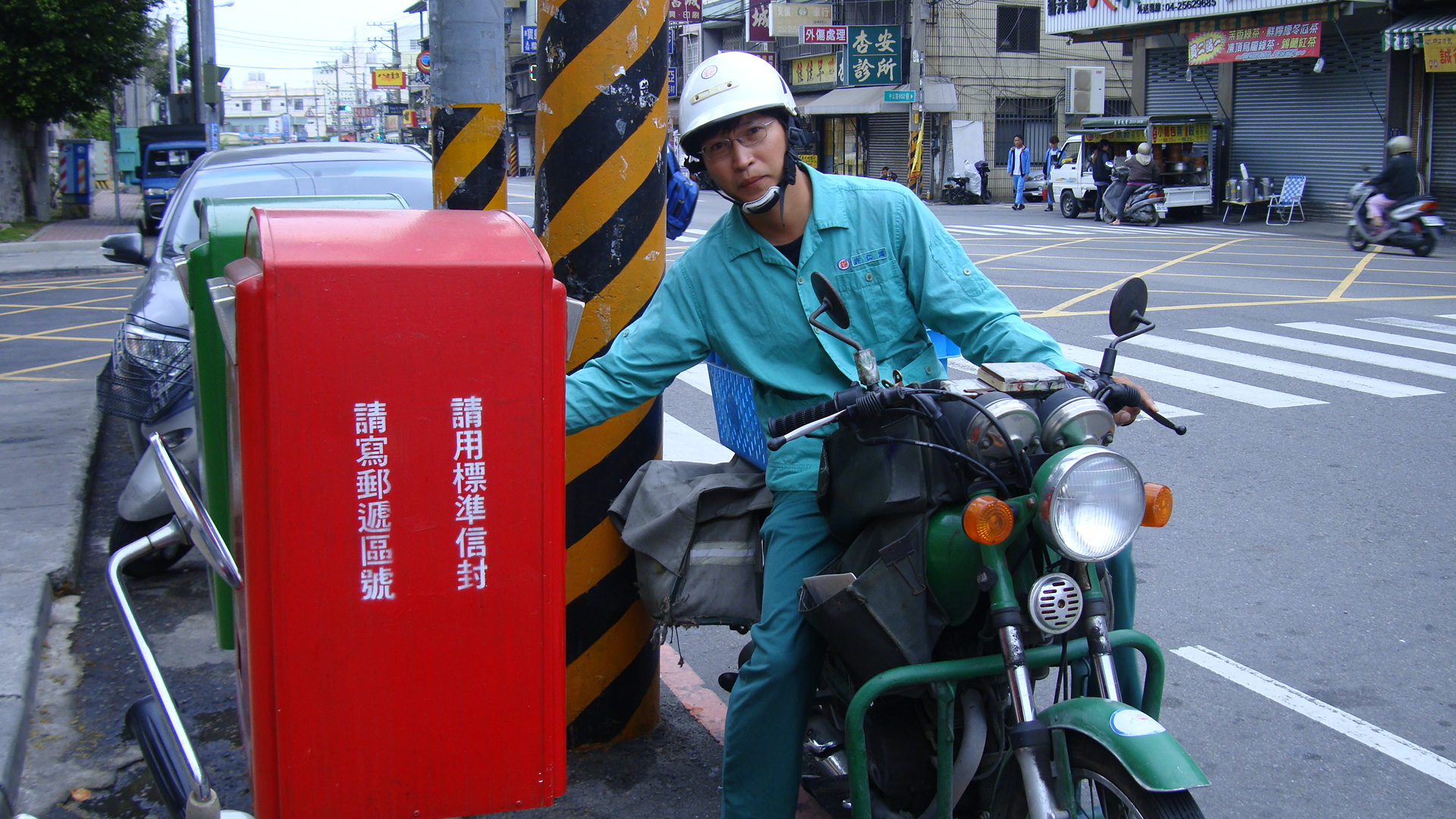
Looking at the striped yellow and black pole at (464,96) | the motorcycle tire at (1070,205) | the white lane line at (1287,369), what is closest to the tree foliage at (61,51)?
the motorcycle tire at (1070,205)

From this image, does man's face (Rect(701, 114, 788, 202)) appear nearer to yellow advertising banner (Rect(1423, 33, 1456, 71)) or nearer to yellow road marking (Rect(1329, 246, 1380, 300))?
yellow road marking (Rect(1329, 246, 1380, 300))

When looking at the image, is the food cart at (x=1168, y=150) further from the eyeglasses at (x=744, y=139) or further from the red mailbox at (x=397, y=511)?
the red mailbox at (x=397, y=511)

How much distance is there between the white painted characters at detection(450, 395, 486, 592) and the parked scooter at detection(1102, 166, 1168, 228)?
942 inches

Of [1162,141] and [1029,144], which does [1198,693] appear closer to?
[1162,141]

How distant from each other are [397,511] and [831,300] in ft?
2.74

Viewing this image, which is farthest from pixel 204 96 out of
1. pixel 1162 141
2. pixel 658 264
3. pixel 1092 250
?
pixel 658 264

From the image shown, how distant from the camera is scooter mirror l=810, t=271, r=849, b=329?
215 centimetres

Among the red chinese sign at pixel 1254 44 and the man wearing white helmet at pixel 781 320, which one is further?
the red chinese sign at pixel 1254 44

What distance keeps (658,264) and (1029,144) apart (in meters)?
34.9

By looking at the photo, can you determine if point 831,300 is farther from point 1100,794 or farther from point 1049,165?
point 1049,165

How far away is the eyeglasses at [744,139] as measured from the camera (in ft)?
8.42

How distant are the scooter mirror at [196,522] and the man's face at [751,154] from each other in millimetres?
1237

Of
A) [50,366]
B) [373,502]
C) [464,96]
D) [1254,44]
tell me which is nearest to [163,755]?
[373,502]

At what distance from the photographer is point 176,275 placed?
3.36 metres
